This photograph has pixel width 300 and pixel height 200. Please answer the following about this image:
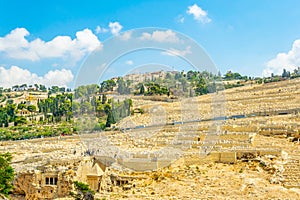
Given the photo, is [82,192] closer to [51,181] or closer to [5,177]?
[51,181]

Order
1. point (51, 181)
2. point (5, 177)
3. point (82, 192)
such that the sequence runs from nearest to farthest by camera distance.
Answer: point (5, 177), point (82, 192), point (51, 181)

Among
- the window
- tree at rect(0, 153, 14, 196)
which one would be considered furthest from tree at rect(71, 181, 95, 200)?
tree at rect(0, 153, 14, 196)

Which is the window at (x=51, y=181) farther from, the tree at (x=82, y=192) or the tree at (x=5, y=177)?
the tree at (x=5, y=177)

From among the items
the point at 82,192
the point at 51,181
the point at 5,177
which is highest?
the point at 5,177

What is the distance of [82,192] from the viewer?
Answer: 9.59 m

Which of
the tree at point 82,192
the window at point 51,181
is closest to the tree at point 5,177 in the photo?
the window at point 51,181

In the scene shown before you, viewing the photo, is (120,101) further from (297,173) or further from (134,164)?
(297,173)

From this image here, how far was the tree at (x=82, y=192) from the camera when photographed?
9.45m

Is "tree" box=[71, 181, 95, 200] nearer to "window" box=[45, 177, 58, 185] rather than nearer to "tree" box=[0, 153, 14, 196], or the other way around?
"window" box=[45, 177, 58, 185]

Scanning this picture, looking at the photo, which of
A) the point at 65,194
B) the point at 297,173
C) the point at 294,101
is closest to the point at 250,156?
the point at 297,173

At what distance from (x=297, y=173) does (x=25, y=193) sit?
26.2 ft

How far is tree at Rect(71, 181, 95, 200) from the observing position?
31.0 feet

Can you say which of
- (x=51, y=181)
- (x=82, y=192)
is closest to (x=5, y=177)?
(x=51, y=181)

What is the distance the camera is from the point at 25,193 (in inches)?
398
